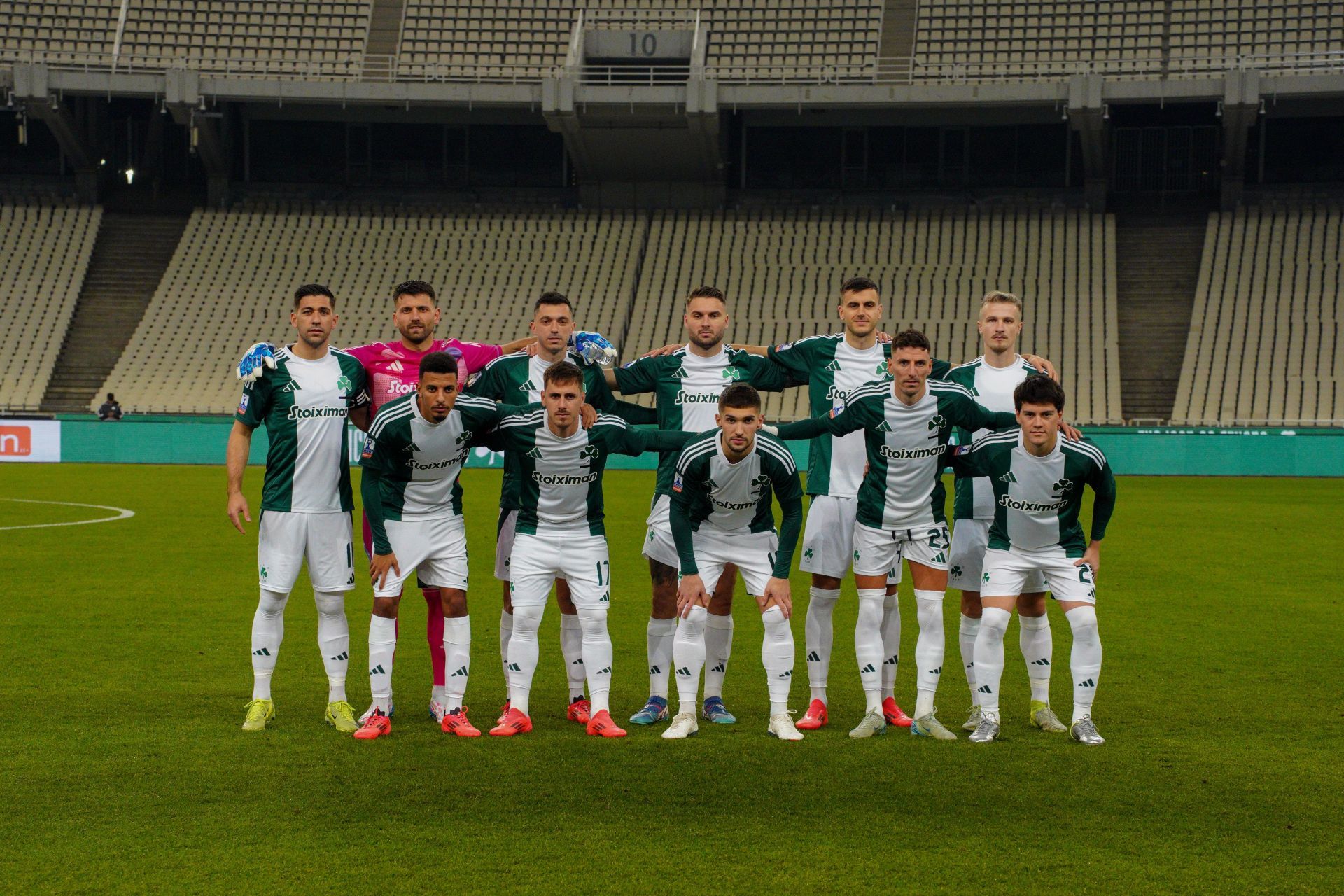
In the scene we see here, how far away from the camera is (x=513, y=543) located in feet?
23.5

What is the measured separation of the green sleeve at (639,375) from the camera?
7785mm

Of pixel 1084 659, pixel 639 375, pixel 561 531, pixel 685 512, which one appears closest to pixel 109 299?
pixel 639 375

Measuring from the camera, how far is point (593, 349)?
764cm

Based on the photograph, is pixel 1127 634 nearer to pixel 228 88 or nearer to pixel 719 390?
pixel 719 390

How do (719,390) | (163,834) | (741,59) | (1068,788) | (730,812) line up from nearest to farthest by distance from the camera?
1. (163,834)
2. (730,812)
3. (1068,788)
4. (719,390)
5. (741,59)

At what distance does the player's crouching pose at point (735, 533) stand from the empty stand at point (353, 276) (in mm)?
27319

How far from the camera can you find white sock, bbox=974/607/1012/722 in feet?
22.6

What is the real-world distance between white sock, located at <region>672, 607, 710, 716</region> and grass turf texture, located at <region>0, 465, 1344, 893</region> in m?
0.20

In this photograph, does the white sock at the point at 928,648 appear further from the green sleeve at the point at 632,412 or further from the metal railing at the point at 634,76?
the metal railing at the point at 634,76

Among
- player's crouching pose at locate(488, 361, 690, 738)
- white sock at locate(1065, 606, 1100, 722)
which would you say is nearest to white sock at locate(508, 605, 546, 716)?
player's crouching pose at locate(488, 361, 690, 738)

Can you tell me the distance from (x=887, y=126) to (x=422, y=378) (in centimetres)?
3390

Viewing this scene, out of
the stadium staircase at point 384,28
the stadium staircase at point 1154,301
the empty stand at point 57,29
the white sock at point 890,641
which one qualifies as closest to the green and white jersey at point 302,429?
the white sock at point 890,641

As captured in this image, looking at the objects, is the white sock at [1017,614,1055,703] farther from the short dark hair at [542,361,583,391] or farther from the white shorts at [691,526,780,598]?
the short dark hair at [542,361,583,391]

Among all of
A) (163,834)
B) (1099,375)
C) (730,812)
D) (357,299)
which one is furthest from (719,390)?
(357,299)
